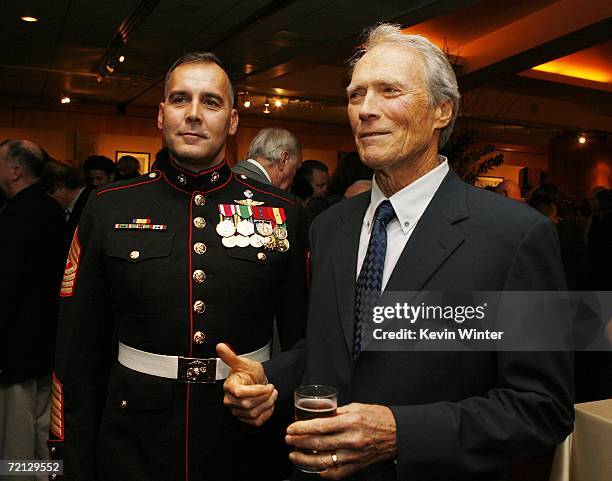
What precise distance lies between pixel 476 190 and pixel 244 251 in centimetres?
76

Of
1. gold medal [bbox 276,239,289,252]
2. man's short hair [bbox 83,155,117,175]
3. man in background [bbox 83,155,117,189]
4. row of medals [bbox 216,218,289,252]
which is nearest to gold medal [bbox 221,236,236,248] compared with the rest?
row of medals [bbox 216,218,289,252]

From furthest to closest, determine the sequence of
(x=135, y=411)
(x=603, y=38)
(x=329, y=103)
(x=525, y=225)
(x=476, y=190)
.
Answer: (x=329, y=103), (x=603, y=38), (x=135, y=411), (x=476, y=190), (x=525, y=225)

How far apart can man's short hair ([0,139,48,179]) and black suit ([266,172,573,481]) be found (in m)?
2.45

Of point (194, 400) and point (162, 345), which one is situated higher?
point (162, 345)

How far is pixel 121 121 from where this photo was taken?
12.7m

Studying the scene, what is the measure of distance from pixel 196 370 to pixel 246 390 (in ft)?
1.59

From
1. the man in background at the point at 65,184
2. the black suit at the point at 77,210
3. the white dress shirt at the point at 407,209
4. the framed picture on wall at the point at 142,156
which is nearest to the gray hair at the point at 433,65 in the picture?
the white dress shirt at the point at 407,209

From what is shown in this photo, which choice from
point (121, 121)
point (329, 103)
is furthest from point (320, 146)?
point (121, 121)

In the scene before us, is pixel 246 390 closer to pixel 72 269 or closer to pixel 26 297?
pixel 72 269

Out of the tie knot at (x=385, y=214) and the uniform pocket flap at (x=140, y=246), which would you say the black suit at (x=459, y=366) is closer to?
the tie knot at (x=385, y=214)

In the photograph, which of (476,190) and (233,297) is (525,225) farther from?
(233,297)

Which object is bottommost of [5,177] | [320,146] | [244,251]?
[244,251]

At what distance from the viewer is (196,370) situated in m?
1.73

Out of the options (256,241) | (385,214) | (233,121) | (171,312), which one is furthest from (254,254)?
(385,214)
